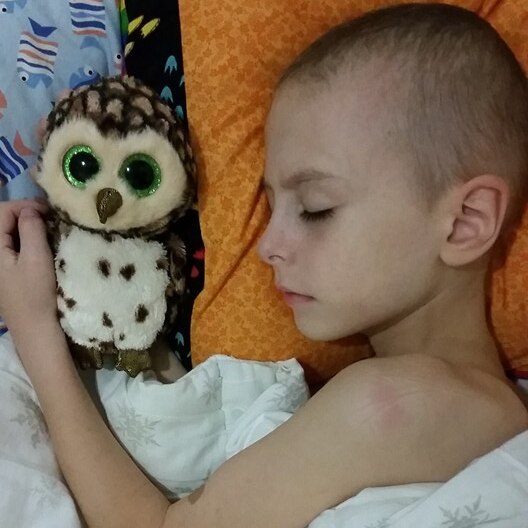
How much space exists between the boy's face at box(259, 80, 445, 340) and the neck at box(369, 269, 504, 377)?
0.04m

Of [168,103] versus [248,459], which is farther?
[168,103]

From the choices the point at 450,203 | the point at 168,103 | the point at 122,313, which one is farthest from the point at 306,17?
the point at 122,313

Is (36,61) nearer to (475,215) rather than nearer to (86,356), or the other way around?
(86,356)

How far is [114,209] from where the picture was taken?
3.18 feet

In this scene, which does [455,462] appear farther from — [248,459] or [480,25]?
[480,25]

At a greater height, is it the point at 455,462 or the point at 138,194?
the point at 138,194

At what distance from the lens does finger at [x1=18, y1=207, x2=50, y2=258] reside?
1049 millimetres

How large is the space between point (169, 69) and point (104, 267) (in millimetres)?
294

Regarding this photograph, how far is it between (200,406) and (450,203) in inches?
17.1

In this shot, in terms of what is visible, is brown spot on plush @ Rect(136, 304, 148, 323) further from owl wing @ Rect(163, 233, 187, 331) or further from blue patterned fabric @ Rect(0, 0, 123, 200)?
blue patterned fabric @ Rect(0, 0, 123, 200)

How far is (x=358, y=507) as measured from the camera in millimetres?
953

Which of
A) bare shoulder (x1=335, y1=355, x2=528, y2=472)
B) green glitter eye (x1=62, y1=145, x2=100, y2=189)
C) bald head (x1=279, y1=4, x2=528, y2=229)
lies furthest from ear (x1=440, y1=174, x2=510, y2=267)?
green glitter eye (x1=62, y1=145, x2=100, y2=189)

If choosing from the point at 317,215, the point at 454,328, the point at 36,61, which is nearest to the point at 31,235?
the point at 36,61

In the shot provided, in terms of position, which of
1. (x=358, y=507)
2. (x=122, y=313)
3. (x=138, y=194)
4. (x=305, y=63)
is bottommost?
(x=358, y=507)
